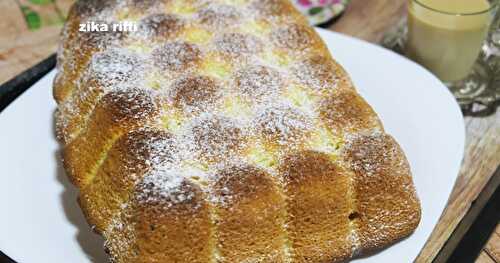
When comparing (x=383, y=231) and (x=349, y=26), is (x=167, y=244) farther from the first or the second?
(x=349, y=26)

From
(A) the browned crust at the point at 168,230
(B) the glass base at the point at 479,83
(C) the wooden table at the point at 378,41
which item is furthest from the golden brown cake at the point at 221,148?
(B) the glass base at the point at 479,83

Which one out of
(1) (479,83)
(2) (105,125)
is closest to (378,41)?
(1) (479,83)

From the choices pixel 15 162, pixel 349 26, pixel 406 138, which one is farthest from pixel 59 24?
pixel 406 138

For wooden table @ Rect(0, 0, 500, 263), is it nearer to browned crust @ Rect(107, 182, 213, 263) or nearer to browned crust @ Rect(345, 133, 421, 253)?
browned crust @ Rect(345, 133, 421, 253)

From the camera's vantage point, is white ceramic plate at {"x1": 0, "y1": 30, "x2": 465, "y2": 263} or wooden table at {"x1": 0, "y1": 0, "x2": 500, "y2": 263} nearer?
white ceramic plate at {"x1": 0, "y1": 30, "x2": 465, "y2": 263}

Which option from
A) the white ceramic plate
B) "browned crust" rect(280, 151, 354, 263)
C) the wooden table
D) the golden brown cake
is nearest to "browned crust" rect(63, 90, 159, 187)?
the golden brown cake
